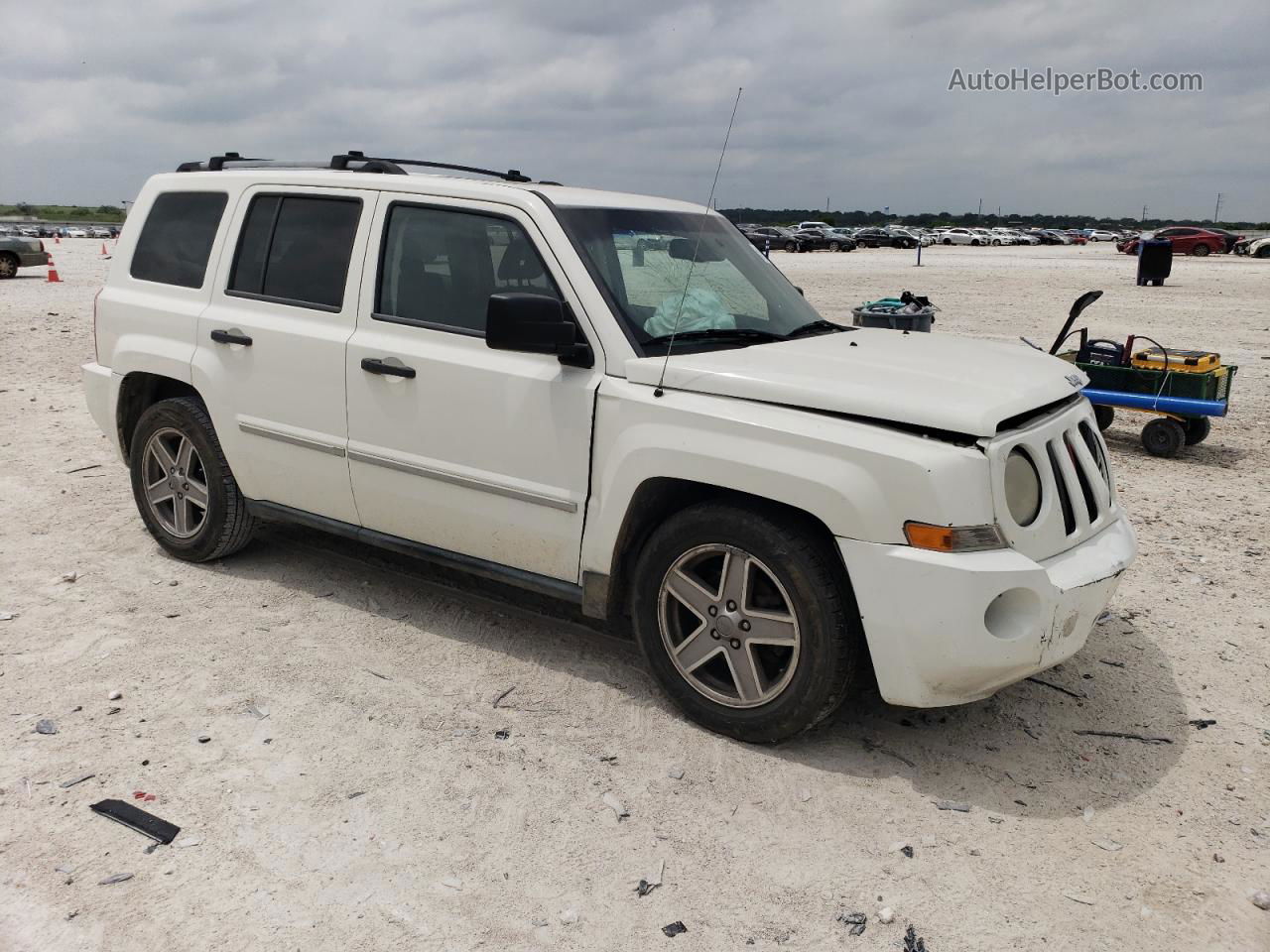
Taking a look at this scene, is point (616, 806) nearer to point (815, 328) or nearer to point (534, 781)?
point (534, 781)

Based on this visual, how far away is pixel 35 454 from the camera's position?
25.9 ft

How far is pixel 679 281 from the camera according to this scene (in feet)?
14.5

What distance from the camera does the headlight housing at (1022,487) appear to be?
350 centimetres

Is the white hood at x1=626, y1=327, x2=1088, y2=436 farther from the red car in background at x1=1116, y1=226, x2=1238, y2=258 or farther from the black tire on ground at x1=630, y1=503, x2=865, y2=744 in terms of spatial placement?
the red car in background at x1=1116, y1=226, x2=1238, y2=258

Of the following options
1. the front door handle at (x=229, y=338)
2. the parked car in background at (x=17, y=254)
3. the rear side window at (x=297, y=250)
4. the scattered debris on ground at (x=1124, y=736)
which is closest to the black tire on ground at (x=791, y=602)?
the scattered debris on ground at (x=1124, y=736)

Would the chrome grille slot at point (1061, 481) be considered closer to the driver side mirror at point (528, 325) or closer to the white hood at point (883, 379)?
the white hood at point (883, 379)

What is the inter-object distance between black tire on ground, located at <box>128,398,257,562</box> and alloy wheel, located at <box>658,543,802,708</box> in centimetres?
263

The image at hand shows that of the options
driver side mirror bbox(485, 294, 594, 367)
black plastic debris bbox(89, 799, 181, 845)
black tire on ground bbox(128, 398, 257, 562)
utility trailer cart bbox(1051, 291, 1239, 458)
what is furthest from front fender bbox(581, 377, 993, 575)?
utility trailer cart bbox(1051, 291, 1239, 458)

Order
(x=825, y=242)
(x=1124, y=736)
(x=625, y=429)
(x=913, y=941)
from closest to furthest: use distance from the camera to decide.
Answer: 1. (x=913, y=941)
2. (x=625, y=429)
3. (x=1124, y=736)
4. (x=825, y=242)

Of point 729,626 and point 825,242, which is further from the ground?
point 825,242

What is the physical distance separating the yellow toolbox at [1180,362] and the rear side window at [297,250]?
6.84m

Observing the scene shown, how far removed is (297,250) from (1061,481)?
348 centimetres

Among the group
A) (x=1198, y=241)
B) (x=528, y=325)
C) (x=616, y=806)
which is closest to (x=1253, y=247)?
(x=1198, y=241)

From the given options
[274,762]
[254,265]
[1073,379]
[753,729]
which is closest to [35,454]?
[254,265]
